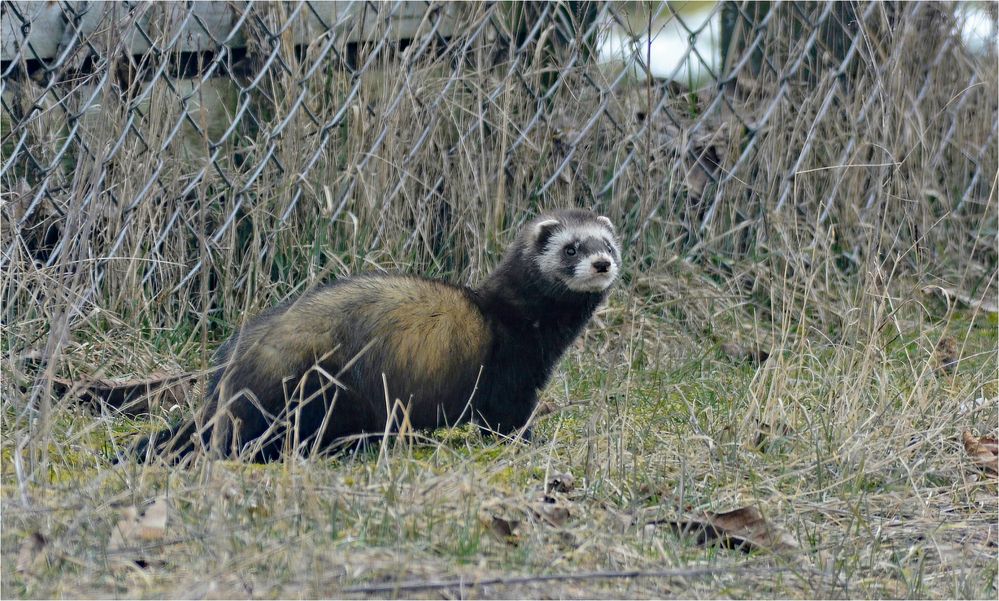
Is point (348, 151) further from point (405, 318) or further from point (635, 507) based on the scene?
point (635, 507)

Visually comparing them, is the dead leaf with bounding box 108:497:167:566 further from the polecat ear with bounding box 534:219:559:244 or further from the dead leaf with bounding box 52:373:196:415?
the polecat ear with bounding box 534:219:559:244

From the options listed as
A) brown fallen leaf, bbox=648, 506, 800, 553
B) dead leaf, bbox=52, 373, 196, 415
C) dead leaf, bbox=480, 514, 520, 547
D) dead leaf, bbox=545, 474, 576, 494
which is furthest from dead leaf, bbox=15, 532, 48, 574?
dead leaf, bbox=52, 373, 196, 415

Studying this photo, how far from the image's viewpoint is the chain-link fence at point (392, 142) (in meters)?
4.88

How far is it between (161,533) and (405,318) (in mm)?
1493

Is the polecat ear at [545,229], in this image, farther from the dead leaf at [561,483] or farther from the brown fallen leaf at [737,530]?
the brown fallen leaf at [737,530]

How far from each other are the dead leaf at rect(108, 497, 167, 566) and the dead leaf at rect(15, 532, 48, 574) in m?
0.14

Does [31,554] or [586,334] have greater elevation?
[586,334]

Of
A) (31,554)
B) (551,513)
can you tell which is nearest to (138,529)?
(31,554)

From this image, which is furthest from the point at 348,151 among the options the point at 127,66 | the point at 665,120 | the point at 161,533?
the point at 161,533

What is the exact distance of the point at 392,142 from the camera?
204 inches

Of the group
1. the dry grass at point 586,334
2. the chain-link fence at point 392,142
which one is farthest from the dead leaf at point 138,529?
the chain-link fence at point 392,142

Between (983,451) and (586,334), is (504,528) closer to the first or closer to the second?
(983,451)

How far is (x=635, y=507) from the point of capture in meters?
3.04

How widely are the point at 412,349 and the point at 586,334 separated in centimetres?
163
